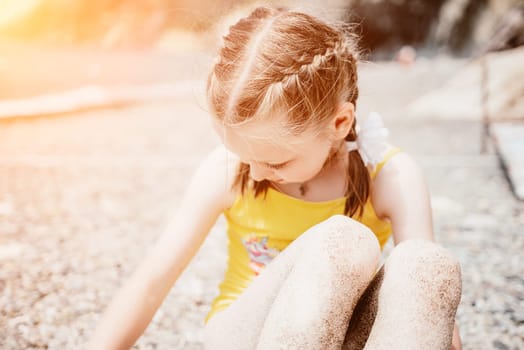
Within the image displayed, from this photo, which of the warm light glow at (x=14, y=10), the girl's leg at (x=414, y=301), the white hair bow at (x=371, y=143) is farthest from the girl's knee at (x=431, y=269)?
the warm light glow at (x=14, y=10)

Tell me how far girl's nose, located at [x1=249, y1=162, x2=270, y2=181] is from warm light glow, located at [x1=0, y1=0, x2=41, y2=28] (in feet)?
53.3

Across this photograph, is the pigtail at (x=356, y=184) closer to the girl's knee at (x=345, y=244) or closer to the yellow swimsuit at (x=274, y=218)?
the yellow swimsuit at (x=274, y=218)

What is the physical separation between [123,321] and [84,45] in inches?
791

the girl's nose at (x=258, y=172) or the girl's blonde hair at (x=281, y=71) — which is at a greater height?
the girl's blonde hair at (x=281, y=71)

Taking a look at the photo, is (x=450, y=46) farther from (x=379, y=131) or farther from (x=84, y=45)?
(x=379, y=131)

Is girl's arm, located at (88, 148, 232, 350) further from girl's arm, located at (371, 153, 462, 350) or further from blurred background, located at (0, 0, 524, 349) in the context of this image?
girl's arm, located at (371, 153, 462, 350)

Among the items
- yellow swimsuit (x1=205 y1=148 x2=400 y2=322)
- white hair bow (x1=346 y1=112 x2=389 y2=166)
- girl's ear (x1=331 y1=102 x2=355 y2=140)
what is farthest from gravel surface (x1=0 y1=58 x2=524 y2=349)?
yellow swimsuit (x1=205 y1=148 x2=400 y2=322)

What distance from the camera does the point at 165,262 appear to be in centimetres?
169

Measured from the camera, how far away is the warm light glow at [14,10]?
53.9ft

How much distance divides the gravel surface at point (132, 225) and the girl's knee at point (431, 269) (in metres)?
0.63

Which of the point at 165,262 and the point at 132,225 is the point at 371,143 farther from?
the point at 132,225

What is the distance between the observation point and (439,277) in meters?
1.30

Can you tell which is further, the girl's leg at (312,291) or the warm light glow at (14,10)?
the warm light glow at (14,10)

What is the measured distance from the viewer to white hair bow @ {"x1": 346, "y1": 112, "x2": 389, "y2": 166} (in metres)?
1.70
